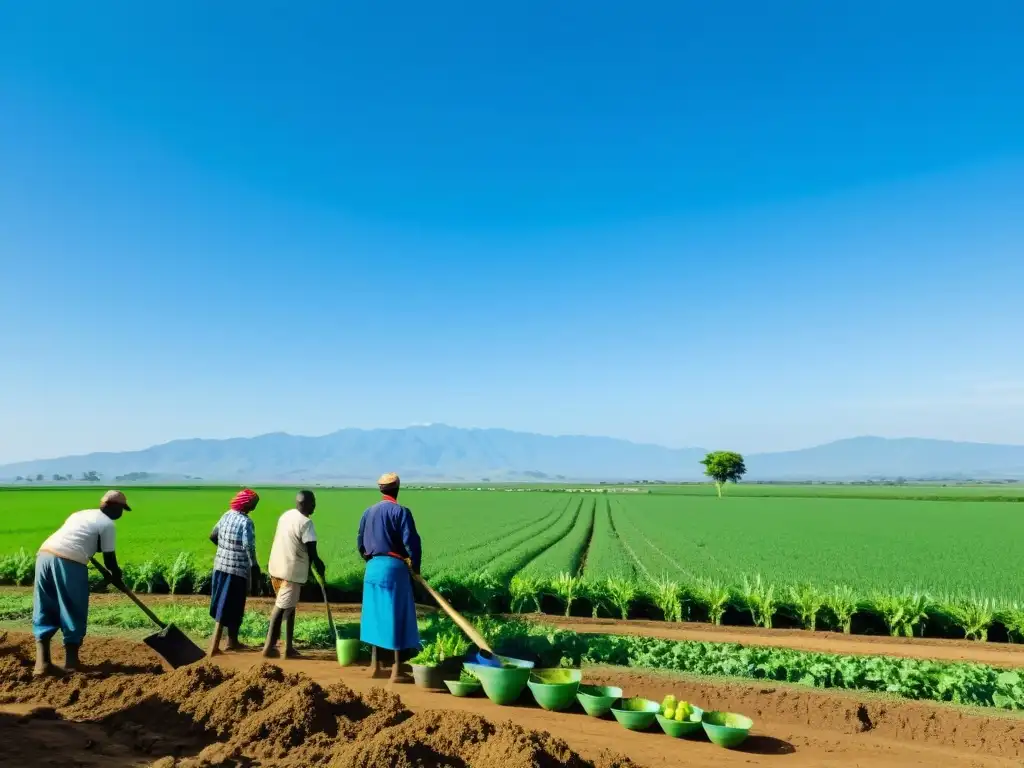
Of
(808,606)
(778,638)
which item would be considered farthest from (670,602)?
(808,606)

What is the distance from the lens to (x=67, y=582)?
7.16 metres

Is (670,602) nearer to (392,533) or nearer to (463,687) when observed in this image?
(463,687)

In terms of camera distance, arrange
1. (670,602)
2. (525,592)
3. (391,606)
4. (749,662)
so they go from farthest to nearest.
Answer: (525,592)
(670,602)
(749,662)
(391,606)

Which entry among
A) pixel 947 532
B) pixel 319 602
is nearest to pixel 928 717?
pixel 319 602

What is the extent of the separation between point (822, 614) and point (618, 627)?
12.6 feet

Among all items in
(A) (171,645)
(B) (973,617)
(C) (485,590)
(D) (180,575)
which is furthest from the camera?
(D) (180,575)

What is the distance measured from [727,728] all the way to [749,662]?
7.72ft

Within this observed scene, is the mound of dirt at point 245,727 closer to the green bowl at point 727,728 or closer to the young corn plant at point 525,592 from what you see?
the green bowl at point 727,728

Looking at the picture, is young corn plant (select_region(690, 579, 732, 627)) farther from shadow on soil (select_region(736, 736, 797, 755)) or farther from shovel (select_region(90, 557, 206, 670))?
shovel (select_region(90, 557, 206, 670))

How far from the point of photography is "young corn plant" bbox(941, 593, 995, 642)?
38.1 ft

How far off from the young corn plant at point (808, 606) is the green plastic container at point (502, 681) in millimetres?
7736

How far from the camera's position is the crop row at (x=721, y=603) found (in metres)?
12.0

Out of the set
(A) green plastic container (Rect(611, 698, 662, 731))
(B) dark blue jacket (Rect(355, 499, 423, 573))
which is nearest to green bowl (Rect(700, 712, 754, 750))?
(A) green plastic container (Rect(611, 698, 662, 731))

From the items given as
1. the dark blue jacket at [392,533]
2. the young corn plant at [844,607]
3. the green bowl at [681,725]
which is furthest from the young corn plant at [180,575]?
the young corn plant at [844,607]
